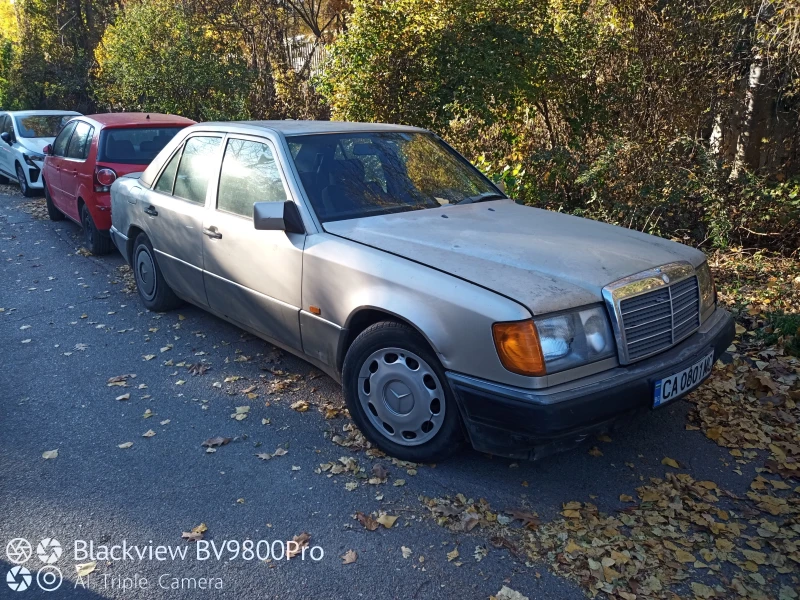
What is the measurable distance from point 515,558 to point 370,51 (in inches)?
261

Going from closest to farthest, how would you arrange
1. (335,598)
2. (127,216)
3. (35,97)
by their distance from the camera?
(335,598) < (127,216) < (35,97)

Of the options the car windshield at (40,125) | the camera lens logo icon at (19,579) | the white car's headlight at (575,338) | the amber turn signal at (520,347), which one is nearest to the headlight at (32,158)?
the car windshield at (40,125)

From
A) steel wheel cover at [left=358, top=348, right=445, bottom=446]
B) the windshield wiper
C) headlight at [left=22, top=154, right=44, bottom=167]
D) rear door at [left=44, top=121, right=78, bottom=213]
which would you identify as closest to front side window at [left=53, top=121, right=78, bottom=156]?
rear door at [left=44, top=121, right=78, bottom=213]

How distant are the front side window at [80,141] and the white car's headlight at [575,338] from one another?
6.88m

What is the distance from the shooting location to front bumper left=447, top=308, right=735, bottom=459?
10.4ft

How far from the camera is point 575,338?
3.30m

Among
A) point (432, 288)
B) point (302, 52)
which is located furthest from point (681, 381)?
point (302, 52)

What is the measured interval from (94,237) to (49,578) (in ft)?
19.6

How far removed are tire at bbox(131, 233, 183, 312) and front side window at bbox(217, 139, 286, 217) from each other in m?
1.42

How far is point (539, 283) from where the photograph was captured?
11.1 ft

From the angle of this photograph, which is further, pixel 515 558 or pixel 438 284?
pixel 438 284

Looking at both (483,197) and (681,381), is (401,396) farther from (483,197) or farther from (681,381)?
(483,197)

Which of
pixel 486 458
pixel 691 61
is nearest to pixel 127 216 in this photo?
pixel 486 458

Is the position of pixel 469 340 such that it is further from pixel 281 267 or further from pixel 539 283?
pixel 281 267
